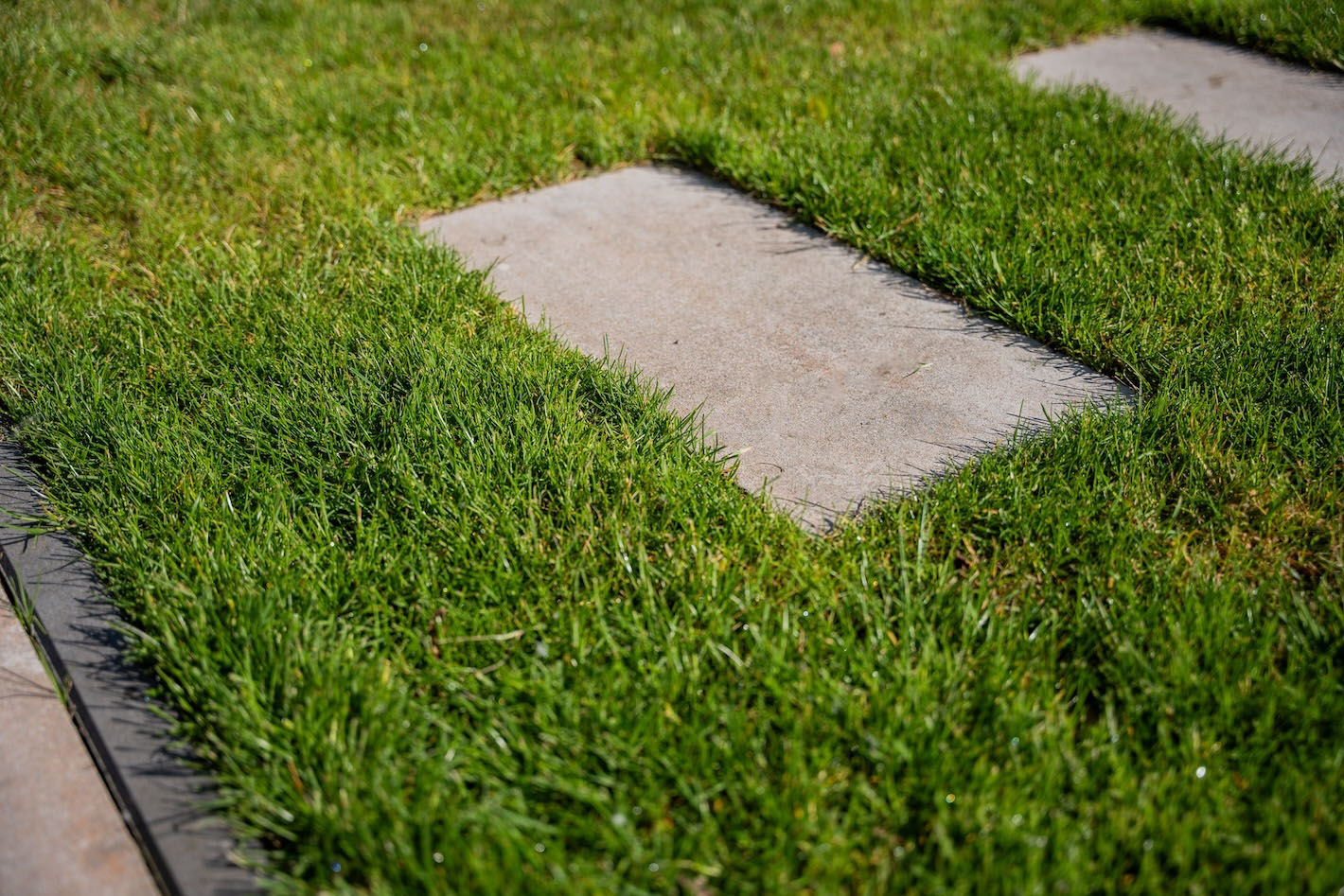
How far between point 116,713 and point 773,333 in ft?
6.15

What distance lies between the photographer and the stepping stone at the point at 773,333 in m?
2.64

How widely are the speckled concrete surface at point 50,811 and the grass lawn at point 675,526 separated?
0.62ft

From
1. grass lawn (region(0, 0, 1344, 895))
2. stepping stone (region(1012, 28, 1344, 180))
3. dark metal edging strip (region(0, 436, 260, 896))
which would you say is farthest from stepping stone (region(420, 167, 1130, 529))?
stepping stone (region(1012, 28, 1344, 180))

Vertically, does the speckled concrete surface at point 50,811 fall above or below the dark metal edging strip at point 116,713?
below

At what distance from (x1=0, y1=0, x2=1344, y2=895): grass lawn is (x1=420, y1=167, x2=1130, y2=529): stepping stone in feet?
0.42

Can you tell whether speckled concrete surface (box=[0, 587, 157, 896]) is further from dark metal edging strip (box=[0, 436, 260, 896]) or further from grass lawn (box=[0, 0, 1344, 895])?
grass lawn (box=[0, 0, 1344, 895])

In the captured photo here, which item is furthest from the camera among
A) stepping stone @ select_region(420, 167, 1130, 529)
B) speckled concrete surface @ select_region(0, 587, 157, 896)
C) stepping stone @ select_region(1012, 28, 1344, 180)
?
stepping stone @ select_region(1012, 28, 1344, 180)

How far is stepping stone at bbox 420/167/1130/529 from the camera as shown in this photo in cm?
264

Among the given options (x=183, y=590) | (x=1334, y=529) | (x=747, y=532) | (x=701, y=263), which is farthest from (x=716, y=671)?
(x=701, y=263)

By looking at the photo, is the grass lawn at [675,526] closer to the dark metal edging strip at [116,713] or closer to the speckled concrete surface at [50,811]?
the dark metal edging strip at [116,713]

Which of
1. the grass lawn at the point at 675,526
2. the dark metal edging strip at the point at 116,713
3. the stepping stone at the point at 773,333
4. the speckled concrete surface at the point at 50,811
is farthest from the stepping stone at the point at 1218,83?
the speckled concrete surface at the point at 50,811

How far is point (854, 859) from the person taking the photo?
1.70 meters

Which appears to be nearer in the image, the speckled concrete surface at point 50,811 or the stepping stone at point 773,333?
the speckled concrete surface at point 50,811

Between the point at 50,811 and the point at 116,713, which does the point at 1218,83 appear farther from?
the point at 50,811
